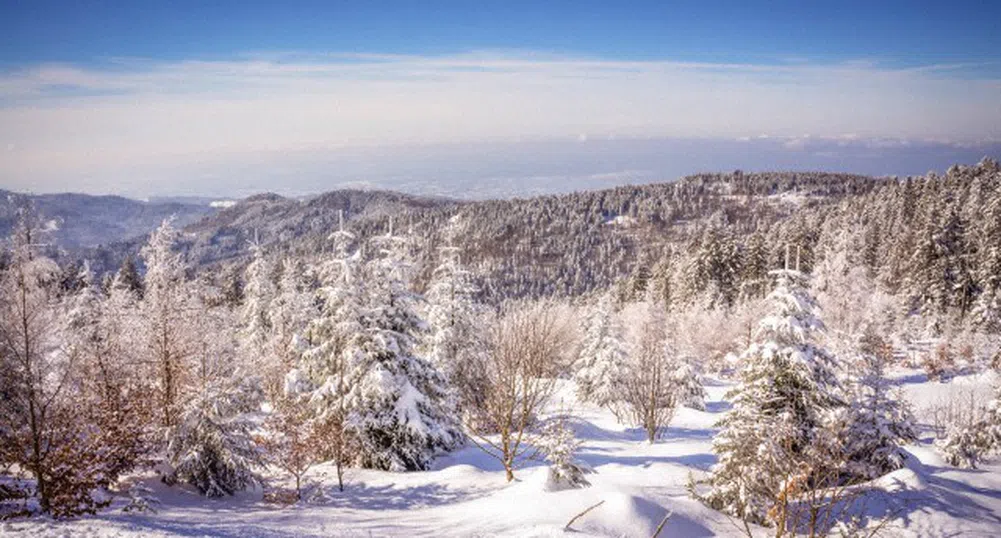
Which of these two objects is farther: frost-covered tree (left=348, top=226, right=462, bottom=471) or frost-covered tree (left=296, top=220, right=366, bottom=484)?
frost-covered tree (left=348, top=226, right=462, bottom=471)

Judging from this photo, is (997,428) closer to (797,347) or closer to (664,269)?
(797,347)

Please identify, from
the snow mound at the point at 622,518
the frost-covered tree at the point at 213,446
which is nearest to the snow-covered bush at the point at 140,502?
the frost-covered tree at the point at 213,446

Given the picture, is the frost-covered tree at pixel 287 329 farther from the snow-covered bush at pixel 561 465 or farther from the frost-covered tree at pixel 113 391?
the snow-covered bush at pixel 561 465

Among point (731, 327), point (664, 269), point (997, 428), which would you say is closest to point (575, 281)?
point (664, 269)

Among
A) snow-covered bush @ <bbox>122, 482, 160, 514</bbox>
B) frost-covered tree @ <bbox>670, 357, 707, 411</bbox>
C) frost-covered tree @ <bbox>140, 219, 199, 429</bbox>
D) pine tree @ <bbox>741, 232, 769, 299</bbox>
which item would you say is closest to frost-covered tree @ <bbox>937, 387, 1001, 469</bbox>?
frost-covered tree @ <bbox>670, 357, 707, 411</bbox>

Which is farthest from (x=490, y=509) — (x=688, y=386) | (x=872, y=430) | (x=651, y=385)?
(x=688, y=386)

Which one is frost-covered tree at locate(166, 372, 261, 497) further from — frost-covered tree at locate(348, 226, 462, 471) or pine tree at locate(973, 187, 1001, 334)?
pine tree at locate(973, 187, 1001, 334)

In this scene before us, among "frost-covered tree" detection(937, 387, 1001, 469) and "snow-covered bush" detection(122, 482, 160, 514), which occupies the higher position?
"snow-covered bush" detection(122, 482, 160, 514)
